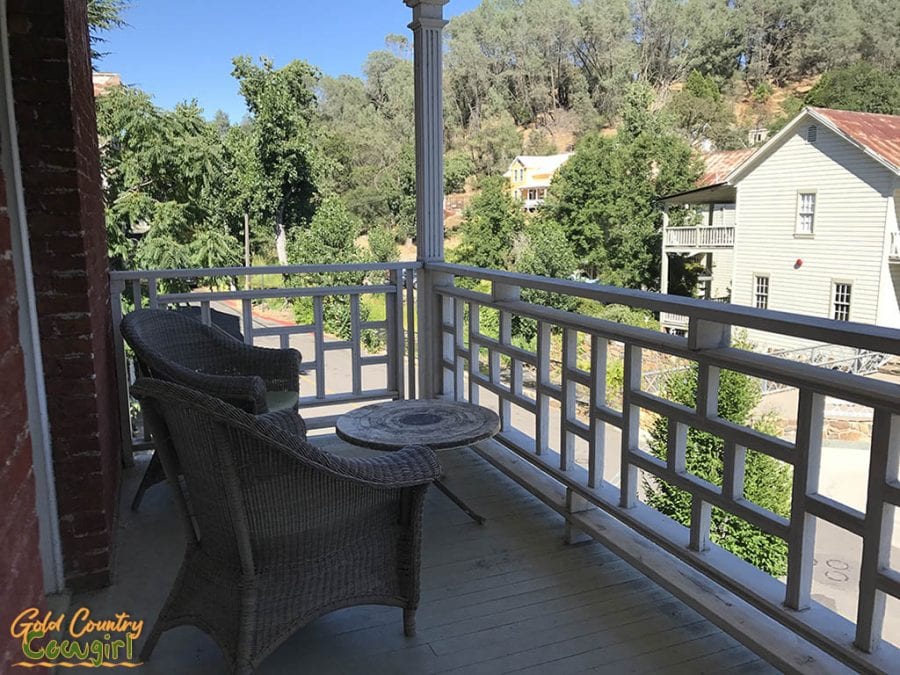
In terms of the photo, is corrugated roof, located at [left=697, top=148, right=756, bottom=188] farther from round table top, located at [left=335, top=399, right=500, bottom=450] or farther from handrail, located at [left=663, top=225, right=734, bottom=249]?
round table top, located at [left=335, top=399, right=500, bottom=450]

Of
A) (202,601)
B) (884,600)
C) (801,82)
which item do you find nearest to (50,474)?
(202,601)

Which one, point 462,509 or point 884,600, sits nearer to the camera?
point 884,600

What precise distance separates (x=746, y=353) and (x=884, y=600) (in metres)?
0.62

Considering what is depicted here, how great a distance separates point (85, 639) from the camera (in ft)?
6.56

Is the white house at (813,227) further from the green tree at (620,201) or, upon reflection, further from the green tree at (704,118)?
the green tree at (704,118)

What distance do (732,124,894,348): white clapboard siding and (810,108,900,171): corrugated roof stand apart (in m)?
0.38

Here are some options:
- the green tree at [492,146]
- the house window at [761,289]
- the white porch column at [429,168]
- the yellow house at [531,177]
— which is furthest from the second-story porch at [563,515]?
the green tree at [492,146]

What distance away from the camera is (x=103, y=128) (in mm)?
10570

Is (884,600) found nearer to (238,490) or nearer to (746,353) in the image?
(746,353)

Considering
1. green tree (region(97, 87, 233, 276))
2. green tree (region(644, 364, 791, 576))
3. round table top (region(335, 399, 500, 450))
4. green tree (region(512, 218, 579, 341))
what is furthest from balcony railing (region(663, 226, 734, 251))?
round table top (region(335, 399, 500, 450))

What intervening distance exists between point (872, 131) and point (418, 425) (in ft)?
56.6

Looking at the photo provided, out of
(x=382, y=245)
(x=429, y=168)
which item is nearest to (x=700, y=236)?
(x=382, y=245)

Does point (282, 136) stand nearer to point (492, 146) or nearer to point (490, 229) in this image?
point (490, 229)

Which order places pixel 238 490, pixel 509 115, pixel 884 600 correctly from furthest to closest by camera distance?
pixel 509 115 < pixel 238 490 < pixel 884 600
